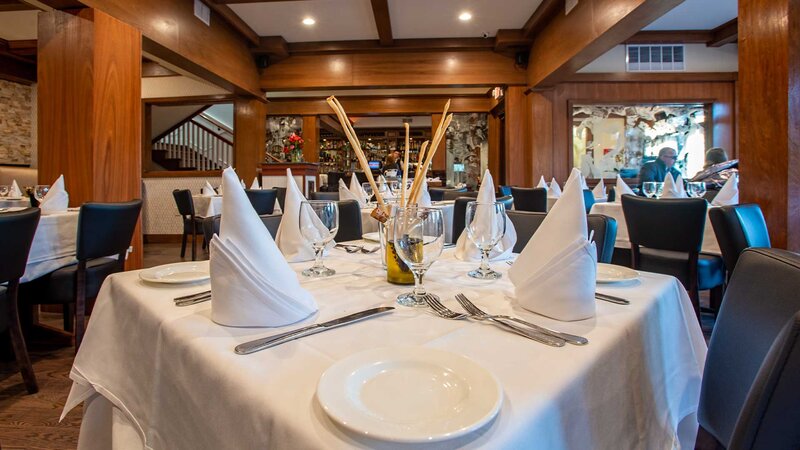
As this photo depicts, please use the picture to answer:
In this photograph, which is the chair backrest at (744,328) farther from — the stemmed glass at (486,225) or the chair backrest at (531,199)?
the chair backrest at (531,199)

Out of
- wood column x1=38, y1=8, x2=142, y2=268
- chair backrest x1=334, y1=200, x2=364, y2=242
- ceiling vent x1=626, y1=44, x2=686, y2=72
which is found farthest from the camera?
ceiling vent x1=626, y1=44, x2=686, y2=72

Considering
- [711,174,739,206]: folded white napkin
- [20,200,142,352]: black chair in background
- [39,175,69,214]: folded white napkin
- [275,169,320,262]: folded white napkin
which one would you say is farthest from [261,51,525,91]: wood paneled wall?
[275,169,320,262]: folded white napkin

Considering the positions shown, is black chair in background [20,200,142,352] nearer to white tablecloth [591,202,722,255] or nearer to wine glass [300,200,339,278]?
wine glass [300,200,339,278]

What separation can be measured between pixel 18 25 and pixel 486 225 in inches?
265

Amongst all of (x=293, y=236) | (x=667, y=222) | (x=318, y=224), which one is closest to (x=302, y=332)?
(x=318, y=224)

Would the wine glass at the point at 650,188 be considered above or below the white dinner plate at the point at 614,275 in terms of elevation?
above

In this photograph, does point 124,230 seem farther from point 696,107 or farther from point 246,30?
point 696,107

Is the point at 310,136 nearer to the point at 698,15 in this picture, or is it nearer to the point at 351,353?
the point at 698,15

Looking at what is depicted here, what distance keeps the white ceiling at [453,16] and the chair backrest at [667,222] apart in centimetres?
369

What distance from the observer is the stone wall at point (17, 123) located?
20.5 ft

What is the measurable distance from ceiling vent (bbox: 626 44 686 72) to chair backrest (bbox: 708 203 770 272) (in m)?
5.98

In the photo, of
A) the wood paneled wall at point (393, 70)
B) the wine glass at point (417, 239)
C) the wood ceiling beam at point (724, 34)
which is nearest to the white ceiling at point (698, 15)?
the wood ceiling beam at point (724, 34)

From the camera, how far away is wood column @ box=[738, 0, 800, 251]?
7.22ft

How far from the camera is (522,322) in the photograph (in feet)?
2.23
